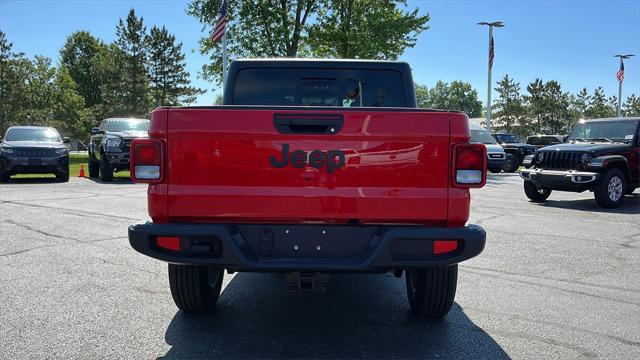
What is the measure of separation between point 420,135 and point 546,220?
6.97 m

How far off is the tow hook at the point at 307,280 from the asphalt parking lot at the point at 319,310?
37 cm

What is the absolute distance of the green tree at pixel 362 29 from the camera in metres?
29.6

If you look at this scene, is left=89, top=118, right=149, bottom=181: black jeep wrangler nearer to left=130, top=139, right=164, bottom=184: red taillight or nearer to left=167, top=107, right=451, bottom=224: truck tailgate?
left=130, top=139, right=164, bottom=184: red taillight

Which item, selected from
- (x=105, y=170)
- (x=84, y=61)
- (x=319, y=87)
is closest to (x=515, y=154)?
(x=105, y=170)

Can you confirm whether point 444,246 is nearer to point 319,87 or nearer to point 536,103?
point 319,87

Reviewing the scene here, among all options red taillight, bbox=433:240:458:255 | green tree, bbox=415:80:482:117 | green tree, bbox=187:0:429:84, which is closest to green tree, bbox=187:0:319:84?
green tree, bbox=187:0:429:84

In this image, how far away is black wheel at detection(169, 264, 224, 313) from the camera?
3.70 metres

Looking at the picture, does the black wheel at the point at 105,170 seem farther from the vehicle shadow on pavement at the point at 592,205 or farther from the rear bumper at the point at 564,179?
the vehicle shadow on pavement at the point at 592,205

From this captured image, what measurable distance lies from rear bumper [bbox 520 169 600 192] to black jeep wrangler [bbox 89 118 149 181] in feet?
34.4

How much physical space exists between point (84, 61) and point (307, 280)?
7666cm

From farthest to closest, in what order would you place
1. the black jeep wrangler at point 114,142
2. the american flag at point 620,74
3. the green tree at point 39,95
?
the green tree at point 39,95
the american flag at point 620,74
the black jeep wrangler at point 114,142

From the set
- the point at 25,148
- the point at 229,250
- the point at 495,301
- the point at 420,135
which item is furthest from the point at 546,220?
the point at 25,148

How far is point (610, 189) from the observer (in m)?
10.8

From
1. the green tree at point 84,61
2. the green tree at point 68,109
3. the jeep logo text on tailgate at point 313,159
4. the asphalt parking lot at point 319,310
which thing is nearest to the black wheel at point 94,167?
the asphalt parking lot at point 319,310
